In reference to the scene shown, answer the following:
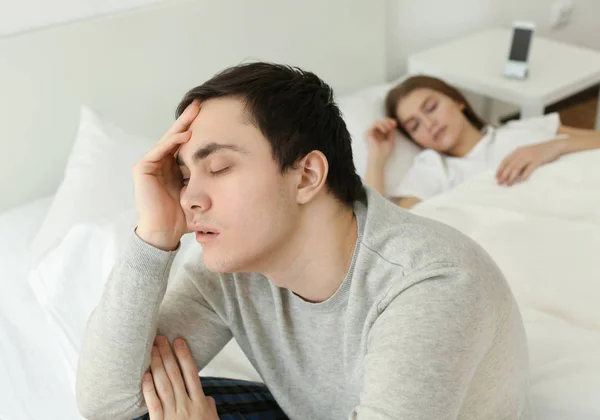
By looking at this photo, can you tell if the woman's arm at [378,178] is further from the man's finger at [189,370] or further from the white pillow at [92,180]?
the man's finger at [189,370]

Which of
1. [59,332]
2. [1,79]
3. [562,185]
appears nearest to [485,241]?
[562,185]

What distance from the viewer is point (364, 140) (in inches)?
76.8

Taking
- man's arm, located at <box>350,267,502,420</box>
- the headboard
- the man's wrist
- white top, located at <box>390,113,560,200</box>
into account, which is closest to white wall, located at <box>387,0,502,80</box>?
the headboard

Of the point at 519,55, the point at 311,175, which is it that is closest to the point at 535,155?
the point at 519,55

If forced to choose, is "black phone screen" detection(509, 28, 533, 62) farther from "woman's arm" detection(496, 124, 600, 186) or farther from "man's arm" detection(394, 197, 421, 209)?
"man's arm" detection(394, 197, 421, 209)

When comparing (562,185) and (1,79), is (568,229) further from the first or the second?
(1,79)

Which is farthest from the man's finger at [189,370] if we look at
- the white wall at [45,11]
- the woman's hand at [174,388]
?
the white wall at [45,11]

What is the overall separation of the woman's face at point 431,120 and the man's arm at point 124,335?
3.89 feet

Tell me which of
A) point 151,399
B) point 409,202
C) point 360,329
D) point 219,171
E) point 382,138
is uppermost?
point 219,171

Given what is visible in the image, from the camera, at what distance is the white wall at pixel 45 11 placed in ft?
5.36

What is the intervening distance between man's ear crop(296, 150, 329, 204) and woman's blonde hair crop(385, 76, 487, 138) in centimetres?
116

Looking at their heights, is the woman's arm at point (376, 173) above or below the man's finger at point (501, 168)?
below

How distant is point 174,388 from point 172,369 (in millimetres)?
28

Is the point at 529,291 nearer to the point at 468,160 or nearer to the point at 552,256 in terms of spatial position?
the point at 552,256
